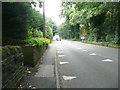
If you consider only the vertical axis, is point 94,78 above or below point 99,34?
below

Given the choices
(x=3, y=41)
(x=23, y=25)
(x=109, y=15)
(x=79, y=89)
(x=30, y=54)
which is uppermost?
(x=109, y=15)

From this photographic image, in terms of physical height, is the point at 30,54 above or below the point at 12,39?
below

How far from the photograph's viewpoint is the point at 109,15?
2775 cm

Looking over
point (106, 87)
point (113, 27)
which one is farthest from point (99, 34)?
point (106, 87)

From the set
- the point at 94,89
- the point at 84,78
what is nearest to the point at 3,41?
the point at 84,78

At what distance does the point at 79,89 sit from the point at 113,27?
23.6 m

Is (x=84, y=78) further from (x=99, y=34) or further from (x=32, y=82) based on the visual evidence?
(x=99, y=34)

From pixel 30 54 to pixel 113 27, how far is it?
2104 cm

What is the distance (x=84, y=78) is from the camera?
22.3 ft

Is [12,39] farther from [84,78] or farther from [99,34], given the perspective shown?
[99,34]

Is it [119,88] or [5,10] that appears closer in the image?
[119,88]

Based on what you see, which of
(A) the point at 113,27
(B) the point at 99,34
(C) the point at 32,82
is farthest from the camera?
(B) the point at 99,34

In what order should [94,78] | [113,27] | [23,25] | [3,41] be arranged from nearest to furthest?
[94,78] → [3,41] → [23,25] → [113,27]

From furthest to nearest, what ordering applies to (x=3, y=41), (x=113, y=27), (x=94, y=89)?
(x=113, y=27), (x=3, y=41), (x=94, y=89)
